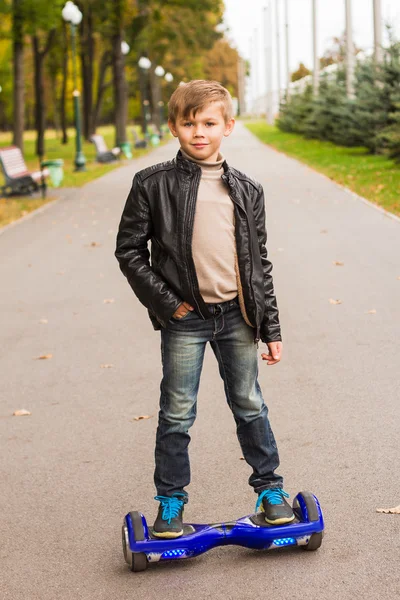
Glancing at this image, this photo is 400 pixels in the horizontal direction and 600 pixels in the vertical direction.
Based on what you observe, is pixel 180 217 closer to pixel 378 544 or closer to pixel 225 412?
pixel 378 544

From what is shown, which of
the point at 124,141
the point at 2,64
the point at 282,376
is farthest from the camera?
the point at 2,64

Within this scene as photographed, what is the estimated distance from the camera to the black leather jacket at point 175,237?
3.60 m

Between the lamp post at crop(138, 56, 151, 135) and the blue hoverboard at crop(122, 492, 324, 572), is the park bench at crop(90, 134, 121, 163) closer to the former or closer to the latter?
the lamp post at crop(138, 56, 151, 135)

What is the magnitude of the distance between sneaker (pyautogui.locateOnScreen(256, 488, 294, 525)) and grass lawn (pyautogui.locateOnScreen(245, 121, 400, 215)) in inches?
485

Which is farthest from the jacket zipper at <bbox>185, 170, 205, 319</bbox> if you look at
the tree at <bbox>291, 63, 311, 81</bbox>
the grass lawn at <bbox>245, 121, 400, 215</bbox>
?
the tree at <bbox>291, 63, 311, 81</bbox>

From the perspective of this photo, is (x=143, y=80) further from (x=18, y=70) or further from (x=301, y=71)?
(x=301, y=71)

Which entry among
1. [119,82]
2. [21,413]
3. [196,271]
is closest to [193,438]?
[21,413]

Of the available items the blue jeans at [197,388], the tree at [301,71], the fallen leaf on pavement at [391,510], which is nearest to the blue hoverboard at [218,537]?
the blue jeans at [197,388]

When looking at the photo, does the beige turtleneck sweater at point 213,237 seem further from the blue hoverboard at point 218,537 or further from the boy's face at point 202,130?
the blue hoverboard at point 218,537

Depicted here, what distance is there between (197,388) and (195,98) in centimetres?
101

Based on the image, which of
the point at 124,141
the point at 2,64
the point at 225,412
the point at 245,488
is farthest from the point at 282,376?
the point at 2,64

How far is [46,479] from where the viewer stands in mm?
4840

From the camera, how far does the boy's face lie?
3.57 m

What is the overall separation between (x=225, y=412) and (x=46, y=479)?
4.39 feet
